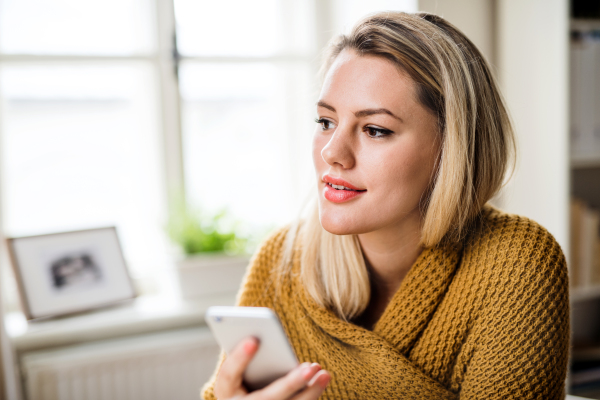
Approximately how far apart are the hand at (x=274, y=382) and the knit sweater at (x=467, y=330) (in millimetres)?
304

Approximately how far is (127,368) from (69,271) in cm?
36

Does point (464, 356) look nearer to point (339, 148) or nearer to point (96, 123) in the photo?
point (339, 148)

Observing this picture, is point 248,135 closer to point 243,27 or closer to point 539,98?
point 243,27

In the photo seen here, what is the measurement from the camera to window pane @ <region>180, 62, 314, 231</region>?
209 cm

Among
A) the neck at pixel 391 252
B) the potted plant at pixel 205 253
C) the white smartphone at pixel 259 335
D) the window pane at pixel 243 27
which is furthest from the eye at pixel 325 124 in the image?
the window pane at pixel 243 27

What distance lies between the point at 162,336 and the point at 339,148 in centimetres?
110

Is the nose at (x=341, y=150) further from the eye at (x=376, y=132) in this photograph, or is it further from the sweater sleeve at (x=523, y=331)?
the sweater sleeve at (x=523, y=331)

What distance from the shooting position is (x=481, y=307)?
100 centimetres

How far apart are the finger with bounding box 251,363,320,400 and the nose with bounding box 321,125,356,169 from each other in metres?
0.39

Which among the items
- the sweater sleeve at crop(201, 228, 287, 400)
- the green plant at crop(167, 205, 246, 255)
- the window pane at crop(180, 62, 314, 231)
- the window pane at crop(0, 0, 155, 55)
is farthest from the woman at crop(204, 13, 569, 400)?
the window pane at crop(0, 0, 155, 55)

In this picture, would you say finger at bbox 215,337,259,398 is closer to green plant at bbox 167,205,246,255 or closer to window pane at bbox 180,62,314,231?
green plant at bbox 167,205,246,255

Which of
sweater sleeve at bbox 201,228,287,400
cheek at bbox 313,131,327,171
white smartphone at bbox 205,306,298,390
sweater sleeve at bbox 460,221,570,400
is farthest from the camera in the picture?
sweater sleeve at bbox 201,228,287,400

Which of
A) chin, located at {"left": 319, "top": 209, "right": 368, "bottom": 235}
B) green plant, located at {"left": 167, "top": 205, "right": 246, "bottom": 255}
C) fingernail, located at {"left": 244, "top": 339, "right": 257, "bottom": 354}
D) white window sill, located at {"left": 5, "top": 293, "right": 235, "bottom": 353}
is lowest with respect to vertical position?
white window sill, located at {"left": 5, "top": 293, "right": 235, "bottom": 353}

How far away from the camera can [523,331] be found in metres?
0.94
